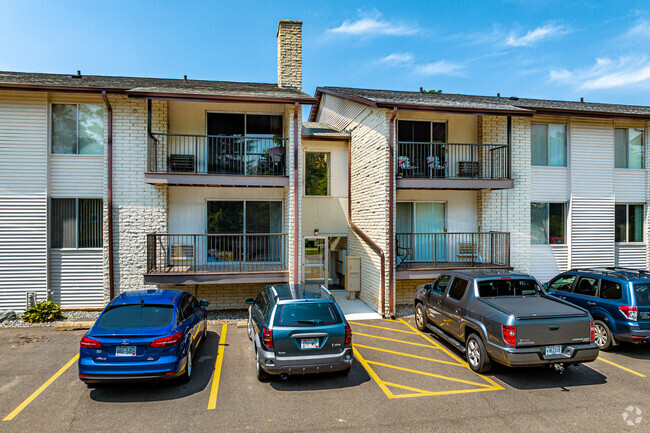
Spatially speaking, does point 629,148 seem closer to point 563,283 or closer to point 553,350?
point 563,283

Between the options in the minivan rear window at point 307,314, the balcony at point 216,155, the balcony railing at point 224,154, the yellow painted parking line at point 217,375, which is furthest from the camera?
the balcony railing at point 224,154

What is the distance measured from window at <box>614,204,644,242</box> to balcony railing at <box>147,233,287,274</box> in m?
11.9

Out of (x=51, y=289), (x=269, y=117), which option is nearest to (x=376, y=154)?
(x=269, y=117)

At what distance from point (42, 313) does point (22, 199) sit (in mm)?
3252

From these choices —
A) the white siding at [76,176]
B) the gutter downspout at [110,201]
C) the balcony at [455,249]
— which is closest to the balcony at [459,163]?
the balcony at [455,249]

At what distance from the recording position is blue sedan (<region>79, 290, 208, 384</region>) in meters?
5.74

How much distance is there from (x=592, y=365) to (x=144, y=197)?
11.6 meters

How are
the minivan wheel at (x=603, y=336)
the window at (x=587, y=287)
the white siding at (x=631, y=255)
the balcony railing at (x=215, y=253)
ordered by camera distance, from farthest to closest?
the white siding at (x=631, y=255), the balcony railing at (x=215, y=253), the window at (x=587, y=287), the minivan wheel at (x=603, y=336)

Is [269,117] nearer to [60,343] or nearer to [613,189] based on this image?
[60,343]

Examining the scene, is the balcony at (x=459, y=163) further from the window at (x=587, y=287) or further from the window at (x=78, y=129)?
the window at (x=78, y=129)

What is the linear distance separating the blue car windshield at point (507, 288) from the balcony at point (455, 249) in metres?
4.13

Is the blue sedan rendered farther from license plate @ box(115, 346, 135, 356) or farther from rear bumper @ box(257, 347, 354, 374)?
rear bumper @ box(257, 347, 354, 374)

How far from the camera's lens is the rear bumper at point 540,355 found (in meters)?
5.96

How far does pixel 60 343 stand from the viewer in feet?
27.9
